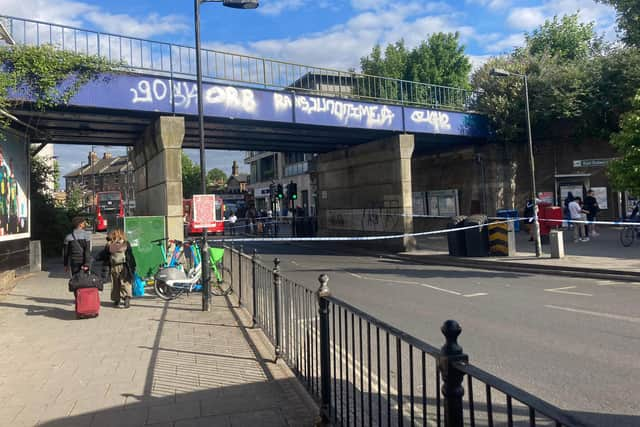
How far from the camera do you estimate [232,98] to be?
47.3ft

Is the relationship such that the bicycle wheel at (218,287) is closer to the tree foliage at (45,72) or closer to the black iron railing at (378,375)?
the black iron railing at (378,375)

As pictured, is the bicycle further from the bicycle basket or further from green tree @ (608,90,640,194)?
green tree @ (608,90,640,194)

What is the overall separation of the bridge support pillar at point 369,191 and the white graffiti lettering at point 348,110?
1.29 m

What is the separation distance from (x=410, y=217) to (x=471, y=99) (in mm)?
7036

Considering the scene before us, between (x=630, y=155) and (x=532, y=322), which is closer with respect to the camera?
(x=532, y=322)

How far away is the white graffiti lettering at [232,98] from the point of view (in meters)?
14.0

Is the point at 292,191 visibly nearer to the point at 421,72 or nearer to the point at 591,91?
the point at 591,91

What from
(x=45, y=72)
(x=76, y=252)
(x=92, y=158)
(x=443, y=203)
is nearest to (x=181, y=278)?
(x=76, y=252)

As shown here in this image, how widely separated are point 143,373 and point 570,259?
12129 millimetres

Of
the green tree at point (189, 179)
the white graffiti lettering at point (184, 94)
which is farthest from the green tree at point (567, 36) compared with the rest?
the green tree at point (189, 179)

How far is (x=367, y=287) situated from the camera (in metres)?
11.0

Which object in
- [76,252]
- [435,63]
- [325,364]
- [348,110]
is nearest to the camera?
[325,364]

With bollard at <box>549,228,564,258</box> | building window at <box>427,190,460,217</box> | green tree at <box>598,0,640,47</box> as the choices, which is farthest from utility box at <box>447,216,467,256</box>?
green tree at <box>598,0,640,47</box>

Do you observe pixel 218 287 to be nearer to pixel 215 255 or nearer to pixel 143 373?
pixel 215 255
